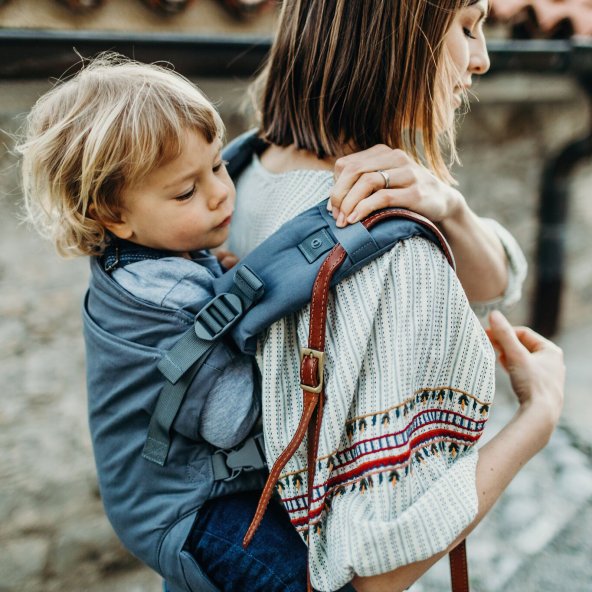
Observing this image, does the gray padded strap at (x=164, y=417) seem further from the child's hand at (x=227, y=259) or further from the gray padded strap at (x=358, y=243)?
the child's hand at (x=227, y=259)

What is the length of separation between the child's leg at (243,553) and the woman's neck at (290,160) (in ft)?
2.37

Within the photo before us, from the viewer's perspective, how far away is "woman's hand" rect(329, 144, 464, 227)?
1096 mm

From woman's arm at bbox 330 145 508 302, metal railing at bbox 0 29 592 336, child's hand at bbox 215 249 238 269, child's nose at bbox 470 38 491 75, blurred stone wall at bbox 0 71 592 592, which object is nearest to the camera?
woman's arm at bbox 330 145 508 302

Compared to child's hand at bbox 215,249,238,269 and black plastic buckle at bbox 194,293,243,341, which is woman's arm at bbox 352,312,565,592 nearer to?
black plastic buckle at bbox 194,293,243,341

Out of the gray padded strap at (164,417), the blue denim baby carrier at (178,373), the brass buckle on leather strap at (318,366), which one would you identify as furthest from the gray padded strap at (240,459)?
the brass buckle on leather strap at (318,366)

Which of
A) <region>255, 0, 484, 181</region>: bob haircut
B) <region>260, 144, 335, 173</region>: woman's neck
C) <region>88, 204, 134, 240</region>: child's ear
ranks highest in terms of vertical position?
<region>255, 0, 484, 181</region>: bob haircut

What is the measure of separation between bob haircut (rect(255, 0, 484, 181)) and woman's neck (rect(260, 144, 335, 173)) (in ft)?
0.06

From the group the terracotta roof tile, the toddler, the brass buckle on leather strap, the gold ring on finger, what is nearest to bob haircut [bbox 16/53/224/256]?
the toddler

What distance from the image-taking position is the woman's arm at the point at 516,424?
1.09 metres

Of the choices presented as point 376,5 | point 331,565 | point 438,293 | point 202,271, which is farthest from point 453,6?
point 331,565

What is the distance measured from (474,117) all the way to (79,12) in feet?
7.68

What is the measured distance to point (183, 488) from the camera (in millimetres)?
1225

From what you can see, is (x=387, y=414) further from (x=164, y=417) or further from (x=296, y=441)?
(x=164, y=417)

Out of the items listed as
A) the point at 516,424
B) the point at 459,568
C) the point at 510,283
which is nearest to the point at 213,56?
the point at 510,283
